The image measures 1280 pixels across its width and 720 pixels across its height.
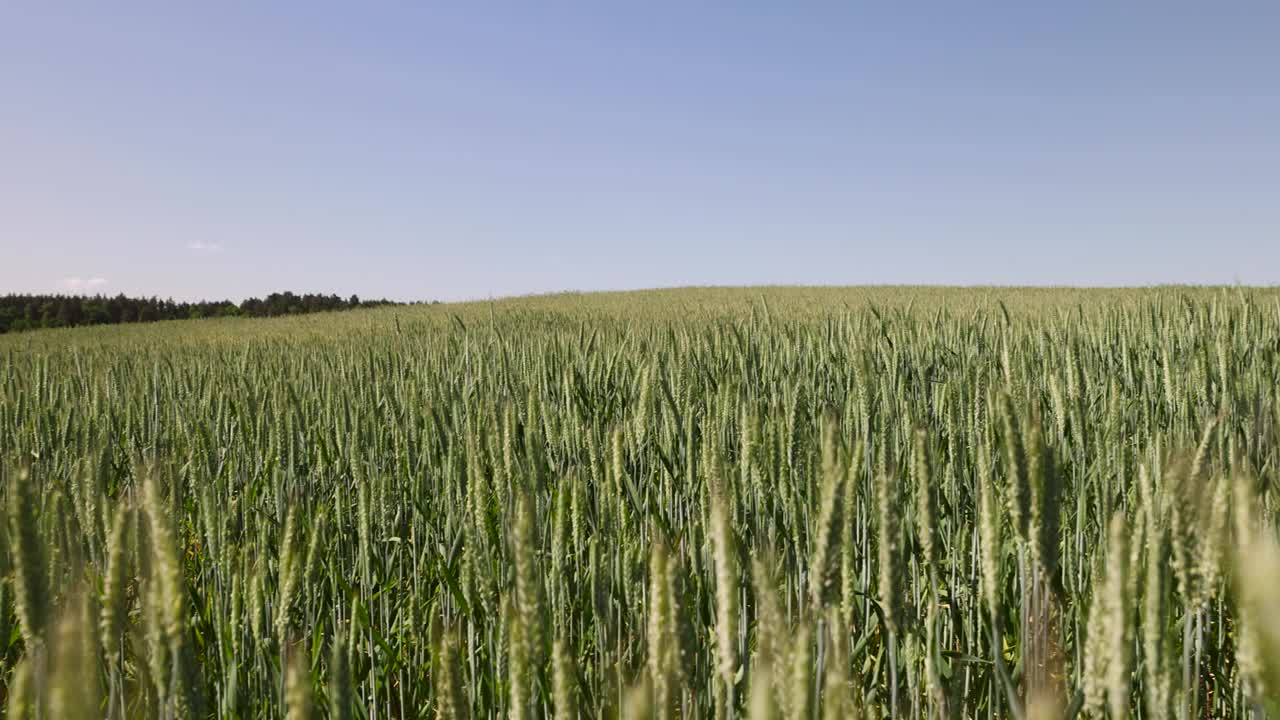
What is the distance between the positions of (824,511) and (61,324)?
22.8m

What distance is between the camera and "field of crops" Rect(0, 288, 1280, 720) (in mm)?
562

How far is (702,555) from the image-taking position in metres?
1.39

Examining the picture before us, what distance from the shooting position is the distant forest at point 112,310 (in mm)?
19188

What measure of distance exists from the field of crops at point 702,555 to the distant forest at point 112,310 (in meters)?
18.9

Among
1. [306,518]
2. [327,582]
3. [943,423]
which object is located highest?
[943,423]

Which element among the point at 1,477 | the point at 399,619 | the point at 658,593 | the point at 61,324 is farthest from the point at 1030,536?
the point at 61,324

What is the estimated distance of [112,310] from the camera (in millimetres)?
20266

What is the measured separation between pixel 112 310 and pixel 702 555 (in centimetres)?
2283

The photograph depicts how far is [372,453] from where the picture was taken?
2.23 meters

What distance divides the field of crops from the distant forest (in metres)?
18.9

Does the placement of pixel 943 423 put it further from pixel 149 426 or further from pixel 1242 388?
pixel 149 426

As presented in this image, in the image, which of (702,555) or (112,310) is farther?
(112,310)

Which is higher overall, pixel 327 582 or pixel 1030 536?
pixel 1030 536

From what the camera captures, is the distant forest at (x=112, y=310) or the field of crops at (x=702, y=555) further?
the distant forest at (x=112, y=310)
